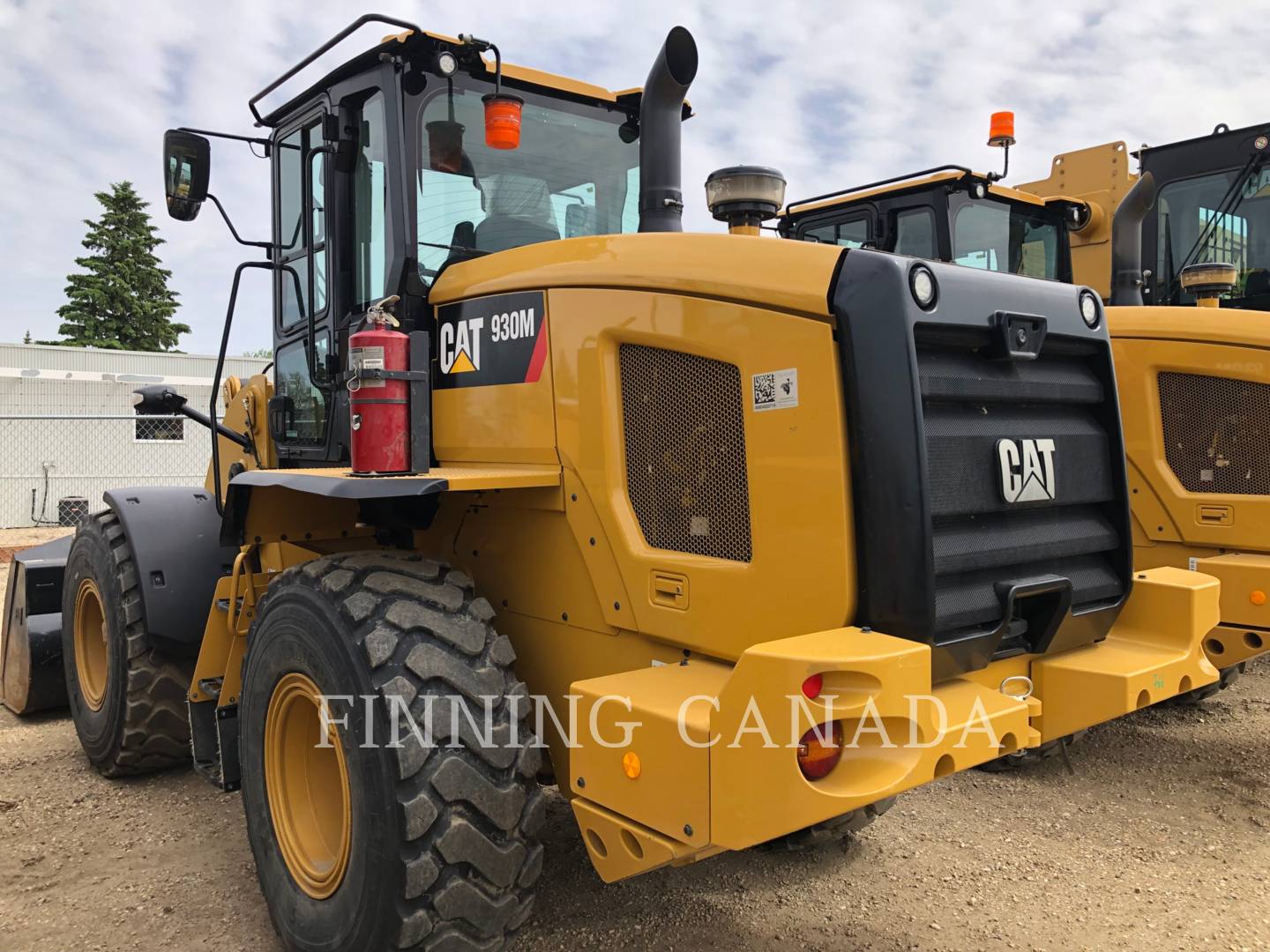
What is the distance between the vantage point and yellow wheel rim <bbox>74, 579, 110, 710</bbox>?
488 centimetres

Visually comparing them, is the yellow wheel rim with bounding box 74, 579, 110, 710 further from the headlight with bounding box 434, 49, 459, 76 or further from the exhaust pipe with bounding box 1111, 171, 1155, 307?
the exhaust pipe with bounding box 1111, 171, 1155, 307

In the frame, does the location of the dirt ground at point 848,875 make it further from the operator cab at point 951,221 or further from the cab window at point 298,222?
the operator cab at point 951,221

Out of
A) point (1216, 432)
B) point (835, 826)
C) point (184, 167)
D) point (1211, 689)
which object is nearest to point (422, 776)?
point (835, 826)

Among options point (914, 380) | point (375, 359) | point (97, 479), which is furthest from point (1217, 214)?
point (97, 479)

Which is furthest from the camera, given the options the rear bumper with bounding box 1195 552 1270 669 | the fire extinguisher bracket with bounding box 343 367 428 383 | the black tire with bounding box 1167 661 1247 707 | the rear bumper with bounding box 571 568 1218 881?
the black tire with bounding box 1167 661 1247 707

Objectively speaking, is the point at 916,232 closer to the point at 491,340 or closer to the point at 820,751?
the point at 491,340

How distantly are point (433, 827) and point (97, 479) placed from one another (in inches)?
593

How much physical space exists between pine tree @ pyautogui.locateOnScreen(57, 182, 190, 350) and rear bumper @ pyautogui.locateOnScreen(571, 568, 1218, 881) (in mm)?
36744

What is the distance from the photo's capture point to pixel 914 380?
93.1 inches

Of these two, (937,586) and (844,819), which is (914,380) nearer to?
(937,586)

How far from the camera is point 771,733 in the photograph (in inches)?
81.8

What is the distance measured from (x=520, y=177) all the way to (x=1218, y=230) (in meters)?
4.92

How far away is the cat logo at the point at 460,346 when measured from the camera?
3271 mm

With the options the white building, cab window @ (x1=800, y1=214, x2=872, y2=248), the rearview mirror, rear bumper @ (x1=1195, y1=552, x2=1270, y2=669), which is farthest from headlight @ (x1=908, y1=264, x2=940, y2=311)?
the white building
